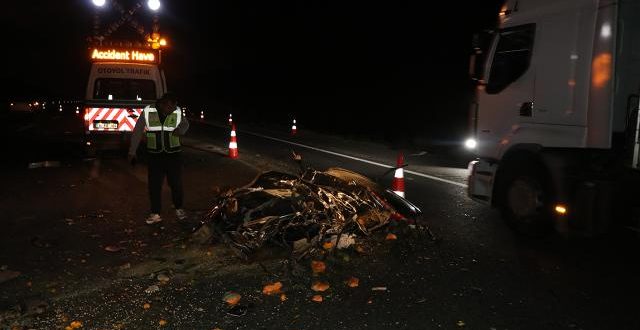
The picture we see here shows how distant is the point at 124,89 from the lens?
1256 cm

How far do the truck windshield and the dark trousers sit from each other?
6042mm

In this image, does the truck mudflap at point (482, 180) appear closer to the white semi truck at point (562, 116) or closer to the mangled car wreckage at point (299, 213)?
the white semi truck at point (562, 116)

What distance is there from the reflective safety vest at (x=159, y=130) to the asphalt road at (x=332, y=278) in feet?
3.21

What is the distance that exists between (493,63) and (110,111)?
8.60m

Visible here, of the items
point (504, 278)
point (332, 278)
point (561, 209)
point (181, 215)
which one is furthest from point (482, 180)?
point (181, 215)

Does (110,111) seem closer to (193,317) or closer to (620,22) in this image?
(193,317)

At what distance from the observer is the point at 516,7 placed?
6598 mm

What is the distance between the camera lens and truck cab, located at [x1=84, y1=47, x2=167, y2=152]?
11.8m

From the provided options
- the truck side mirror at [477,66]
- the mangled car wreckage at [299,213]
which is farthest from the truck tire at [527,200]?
the truck side mirror at [477,66]

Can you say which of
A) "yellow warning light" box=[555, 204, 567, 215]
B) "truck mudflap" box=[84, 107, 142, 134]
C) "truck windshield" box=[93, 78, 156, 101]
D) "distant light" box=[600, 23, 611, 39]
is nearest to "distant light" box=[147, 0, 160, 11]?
"truck windshield" box=[93, 78, 156, 101]

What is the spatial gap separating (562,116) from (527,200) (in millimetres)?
1048

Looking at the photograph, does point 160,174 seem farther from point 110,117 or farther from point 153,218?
point 110,117

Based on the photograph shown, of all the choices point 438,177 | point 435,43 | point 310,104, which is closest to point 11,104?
point 310,104

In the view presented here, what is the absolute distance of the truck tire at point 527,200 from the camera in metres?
5.86
